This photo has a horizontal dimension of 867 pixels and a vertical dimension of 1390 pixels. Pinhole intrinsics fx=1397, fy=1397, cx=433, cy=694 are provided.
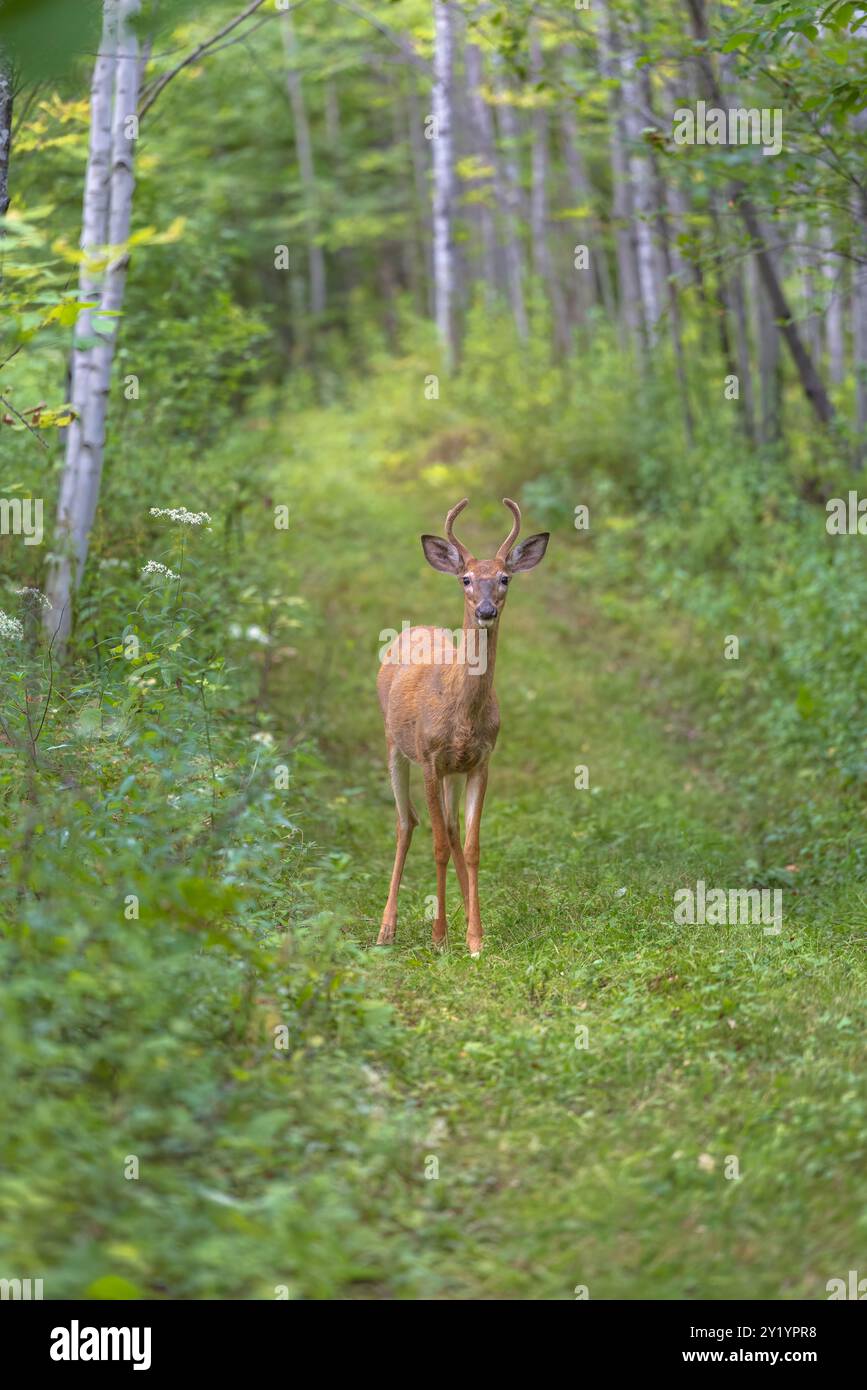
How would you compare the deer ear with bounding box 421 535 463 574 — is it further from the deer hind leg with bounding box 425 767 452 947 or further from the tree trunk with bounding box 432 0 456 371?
the tree trunk with bounding box 432 0 456 371

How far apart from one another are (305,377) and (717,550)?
12.4 meters

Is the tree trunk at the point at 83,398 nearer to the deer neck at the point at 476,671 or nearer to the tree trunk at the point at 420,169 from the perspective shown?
the deer neck at the point at 476,671

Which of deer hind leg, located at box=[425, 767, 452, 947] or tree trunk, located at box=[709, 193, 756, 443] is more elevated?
tree trunk, located at box=[709, 193, 756, 443]

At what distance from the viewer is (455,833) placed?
7.79 meters

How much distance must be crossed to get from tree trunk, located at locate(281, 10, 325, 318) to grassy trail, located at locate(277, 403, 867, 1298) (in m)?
19.0

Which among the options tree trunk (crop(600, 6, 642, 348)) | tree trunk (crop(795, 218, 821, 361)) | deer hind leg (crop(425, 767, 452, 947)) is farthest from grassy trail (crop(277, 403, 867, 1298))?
tree trunk (crop(600, 6, 642, 348))

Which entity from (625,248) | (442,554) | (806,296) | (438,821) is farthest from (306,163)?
(438,821)

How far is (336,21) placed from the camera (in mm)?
27172

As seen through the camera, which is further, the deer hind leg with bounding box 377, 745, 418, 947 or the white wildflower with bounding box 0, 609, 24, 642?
the deer hind leg with bounding box 377, 745, 418, 947

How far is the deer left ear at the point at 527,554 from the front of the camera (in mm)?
8031

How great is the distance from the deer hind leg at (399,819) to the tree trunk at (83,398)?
86.8 inches

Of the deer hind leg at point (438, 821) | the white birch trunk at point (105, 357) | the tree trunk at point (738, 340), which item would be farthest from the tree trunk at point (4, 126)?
the tree trunk at point (738, 340)

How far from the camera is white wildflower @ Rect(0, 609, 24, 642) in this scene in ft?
23.0
